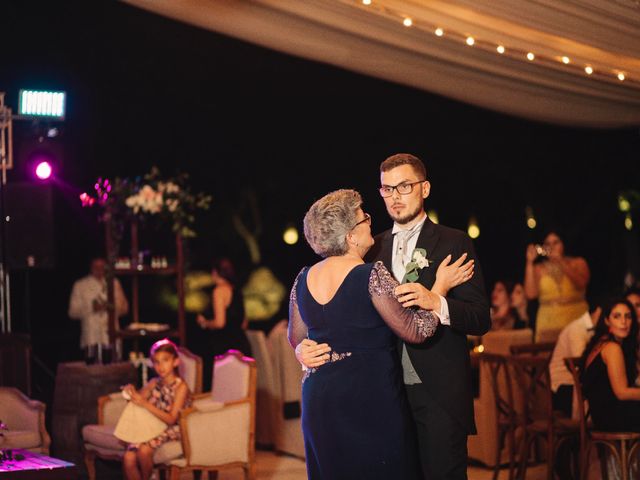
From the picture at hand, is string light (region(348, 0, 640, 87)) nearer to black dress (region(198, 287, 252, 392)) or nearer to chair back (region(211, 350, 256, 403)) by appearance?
chair back (region(211, 350, 256, 403))

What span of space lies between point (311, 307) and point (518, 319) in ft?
19.0

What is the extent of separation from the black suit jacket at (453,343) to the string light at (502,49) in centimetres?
217

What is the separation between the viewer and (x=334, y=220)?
338 centimetres

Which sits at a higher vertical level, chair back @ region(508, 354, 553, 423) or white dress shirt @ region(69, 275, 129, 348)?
white dress shirt @ region(69, 275, 129, 348)

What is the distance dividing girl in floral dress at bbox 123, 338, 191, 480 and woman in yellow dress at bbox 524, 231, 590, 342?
277 cm

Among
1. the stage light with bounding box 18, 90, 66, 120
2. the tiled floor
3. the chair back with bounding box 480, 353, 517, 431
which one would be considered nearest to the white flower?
the chair back with bounding box 480, 353, 517, 431

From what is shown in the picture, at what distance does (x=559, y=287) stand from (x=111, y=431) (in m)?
3.46

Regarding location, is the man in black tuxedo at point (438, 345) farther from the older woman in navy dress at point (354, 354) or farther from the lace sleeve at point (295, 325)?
the lace sleeve at point (295, 325)

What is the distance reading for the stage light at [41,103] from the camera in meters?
7.94

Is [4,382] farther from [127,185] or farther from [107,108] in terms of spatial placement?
[107,108]

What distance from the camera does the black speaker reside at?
8.30m

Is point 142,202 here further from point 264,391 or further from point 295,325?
point 295,325

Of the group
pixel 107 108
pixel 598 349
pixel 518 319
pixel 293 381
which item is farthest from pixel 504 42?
pixel 107 108

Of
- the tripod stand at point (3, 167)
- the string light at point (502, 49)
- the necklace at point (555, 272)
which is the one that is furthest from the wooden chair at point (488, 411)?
the tripod stand at point (3, 167)
